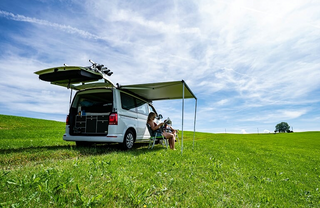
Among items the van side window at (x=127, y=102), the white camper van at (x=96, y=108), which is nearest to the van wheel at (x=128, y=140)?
the white camper van at (x=96, y=108)

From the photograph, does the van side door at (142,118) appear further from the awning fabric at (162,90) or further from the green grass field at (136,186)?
the green grass field at (136,186)

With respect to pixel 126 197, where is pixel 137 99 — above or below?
above

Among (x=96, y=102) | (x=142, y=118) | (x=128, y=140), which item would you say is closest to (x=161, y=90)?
(x=142, y=118)

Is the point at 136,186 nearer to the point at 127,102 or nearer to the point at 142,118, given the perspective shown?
the point at 127,102

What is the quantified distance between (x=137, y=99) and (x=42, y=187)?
20.1ft

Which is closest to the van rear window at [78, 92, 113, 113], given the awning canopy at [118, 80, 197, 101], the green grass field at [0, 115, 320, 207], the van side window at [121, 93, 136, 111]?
the van side window at [121, 93, 136, 111]

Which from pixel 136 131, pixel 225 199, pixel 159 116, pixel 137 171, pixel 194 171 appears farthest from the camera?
pixel 159 116

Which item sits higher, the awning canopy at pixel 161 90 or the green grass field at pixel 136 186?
the awning canopy at pixel 161 90

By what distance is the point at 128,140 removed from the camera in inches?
309

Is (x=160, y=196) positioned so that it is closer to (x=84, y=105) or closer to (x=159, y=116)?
(x=84, y=105)

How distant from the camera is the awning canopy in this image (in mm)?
7627

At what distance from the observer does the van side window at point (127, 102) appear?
7712 mm

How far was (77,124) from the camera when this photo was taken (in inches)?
310

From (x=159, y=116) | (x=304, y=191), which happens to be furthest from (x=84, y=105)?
(x=304, y=191)
